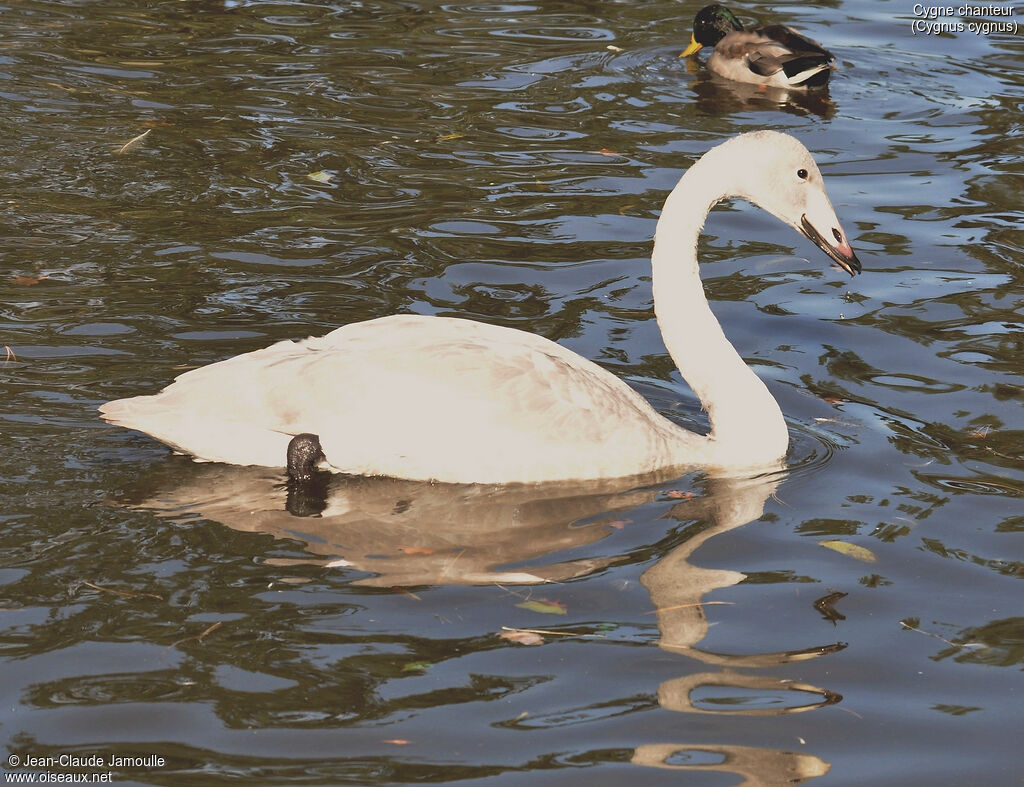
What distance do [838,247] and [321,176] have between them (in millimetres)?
5206

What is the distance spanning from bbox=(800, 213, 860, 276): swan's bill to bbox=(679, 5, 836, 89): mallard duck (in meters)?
7.11

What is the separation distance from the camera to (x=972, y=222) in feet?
37.2

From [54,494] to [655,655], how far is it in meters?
2.87

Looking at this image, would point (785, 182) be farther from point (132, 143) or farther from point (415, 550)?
point (132, 143)

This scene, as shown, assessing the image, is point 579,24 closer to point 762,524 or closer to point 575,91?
point 575,91

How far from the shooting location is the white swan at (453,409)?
716 cm

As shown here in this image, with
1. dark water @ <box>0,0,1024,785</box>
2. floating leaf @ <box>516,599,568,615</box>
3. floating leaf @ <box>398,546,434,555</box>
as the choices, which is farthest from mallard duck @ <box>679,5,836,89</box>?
floating leaf @ <box>516,599,568,615</box>

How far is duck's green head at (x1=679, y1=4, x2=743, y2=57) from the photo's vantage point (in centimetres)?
1559

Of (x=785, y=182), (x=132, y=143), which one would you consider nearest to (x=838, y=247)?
(x=785, y=182)

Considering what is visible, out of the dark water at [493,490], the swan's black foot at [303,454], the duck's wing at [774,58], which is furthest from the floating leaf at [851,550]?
the duck's wing at [774,58]

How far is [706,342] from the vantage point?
25.7 feet

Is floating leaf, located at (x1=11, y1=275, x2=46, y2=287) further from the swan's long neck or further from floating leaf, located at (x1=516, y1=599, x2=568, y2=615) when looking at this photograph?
floating leaf, located at (x1=516, y1=599, x2=568, y2=615)

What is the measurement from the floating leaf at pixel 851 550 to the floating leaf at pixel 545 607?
1.40 m

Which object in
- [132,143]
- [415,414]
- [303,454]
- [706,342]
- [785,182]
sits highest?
[785,182]
